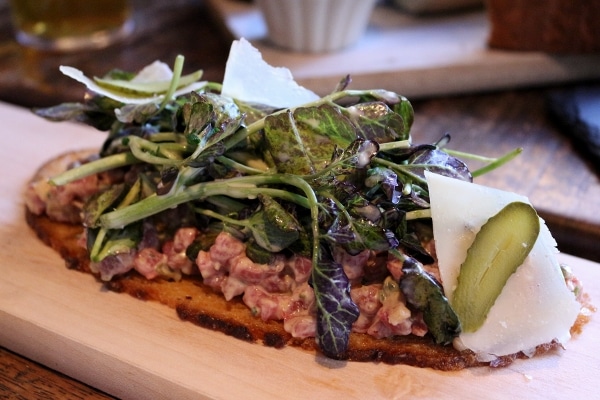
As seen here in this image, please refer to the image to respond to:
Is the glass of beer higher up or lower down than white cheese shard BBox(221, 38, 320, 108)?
lower down

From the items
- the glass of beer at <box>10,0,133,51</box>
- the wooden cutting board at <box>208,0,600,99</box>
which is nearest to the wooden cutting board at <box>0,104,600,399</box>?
the wooden cutting board at <box>208,0,600,99</box>

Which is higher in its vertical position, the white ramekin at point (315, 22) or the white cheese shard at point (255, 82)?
the white cheese shard at point (255, 82)

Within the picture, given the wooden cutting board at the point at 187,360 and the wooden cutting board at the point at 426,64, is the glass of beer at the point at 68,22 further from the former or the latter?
the wooden cutting board at the point at 187,360

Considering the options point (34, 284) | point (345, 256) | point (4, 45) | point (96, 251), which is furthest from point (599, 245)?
point (4, 45)

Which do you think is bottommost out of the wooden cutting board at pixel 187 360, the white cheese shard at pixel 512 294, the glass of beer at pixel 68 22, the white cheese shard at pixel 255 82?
the glass of beer at pixel 68 22

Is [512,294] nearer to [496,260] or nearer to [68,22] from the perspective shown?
[496,260]

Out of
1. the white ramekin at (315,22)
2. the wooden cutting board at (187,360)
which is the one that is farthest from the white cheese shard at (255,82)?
the white ramekin at (315,22)

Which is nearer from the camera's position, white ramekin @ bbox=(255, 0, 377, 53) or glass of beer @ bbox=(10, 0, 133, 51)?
white ramekin @ bbox=(255, 0, 377, 53)

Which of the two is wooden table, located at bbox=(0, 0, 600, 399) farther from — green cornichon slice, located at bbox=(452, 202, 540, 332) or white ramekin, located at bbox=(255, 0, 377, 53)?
green cornichon slice, located at bbox=(452, 202, 540, 332)
